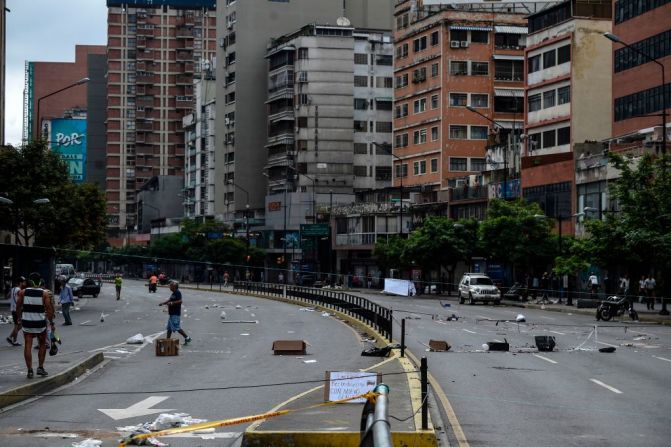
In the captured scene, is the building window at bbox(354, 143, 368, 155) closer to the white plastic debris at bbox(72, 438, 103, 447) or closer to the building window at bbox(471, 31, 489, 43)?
the building window at bbox(471, 31, 489, 43)

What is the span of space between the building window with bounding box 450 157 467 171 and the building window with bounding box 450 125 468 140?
2.11 metres

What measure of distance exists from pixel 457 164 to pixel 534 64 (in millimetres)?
23947

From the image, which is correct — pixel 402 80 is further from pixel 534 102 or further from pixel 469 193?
pixel 534 102

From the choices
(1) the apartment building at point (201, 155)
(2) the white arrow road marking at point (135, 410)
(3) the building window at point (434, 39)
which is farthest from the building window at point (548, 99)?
(1) the apartment building at point (201, 155)

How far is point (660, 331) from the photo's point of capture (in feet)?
131

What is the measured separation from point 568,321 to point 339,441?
118ft

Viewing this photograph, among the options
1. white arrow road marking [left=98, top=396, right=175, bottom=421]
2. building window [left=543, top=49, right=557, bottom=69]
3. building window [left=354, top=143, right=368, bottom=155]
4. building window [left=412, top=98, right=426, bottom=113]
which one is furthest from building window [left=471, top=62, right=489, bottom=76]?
white arrow road marking [left=98, top=396, right=175, bottom=421]

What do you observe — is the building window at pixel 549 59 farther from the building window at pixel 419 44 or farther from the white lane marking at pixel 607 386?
the white lane marking at pixel 607 386

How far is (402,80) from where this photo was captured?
118m

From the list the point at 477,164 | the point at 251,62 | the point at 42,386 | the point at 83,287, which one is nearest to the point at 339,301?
the point at 83,287

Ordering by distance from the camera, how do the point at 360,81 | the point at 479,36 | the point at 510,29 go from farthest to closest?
1. the point at 360,81
2. the point at 510,29
3. the point at 479,36

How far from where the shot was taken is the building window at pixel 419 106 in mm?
114188

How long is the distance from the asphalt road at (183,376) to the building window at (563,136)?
43.3 meters

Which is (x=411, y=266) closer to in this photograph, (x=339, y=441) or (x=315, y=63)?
(x=315, y=63)
